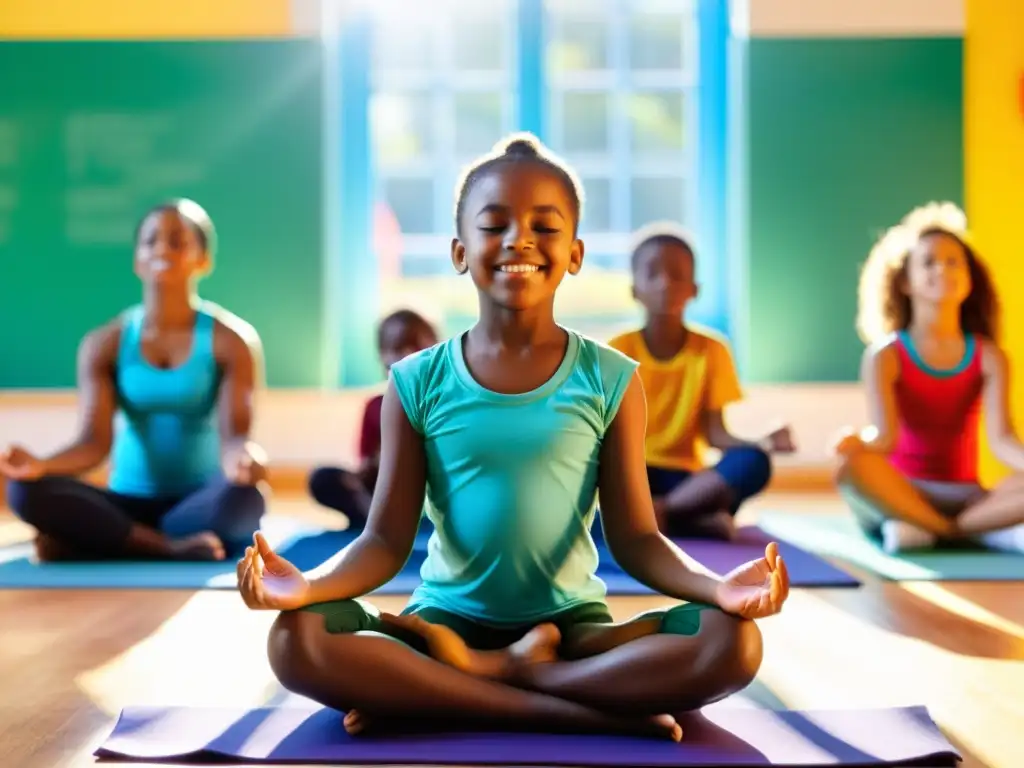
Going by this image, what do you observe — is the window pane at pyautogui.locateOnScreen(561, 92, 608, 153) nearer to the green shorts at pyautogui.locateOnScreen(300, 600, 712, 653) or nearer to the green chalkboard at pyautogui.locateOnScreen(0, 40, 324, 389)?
the green chalkboard at pyautogui.locateOnScreen(0, 40, 324, 389)

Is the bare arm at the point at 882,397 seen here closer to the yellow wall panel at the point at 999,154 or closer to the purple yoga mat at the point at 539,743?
the yellow wall panel at the point at 999,154

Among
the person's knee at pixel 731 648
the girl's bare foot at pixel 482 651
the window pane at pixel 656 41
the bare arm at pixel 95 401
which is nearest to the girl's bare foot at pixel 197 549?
the bare arm at pixel 95 401

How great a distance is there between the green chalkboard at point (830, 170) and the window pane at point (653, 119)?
1.06 ft

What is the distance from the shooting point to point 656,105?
5.06 m

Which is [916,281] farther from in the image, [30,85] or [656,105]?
[30,85]

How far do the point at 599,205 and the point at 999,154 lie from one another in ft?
5.01

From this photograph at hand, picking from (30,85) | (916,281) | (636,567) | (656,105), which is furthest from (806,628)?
(30,85)

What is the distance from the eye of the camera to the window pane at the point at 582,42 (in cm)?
501

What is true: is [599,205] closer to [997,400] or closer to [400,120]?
[400,120]

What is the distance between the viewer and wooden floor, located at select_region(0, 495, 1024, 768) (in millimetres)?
1524

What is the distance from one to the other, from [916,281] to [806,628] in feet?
4.66

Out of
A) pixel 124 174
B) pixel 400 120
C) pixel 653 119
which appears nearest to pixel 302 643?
pixel 124 174

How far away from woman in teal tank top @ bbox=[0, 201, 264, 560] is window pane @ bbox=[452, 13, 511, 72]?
7.15 ft

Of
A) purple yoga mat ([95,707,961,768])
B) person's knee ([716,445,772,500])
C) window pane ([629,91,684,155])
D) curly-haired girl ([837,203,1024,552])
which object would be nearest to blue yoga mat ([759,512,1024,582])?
curly-haired girl ([837,203,1024,552])
